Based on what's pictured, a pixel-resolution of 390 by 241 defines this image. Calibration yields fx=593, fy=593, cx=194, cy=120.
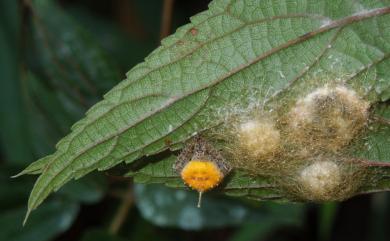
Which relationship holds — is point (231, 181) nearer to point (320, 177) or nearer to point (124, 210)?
point (320, 177)

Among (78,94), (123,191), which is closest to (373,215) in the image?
(123,191)

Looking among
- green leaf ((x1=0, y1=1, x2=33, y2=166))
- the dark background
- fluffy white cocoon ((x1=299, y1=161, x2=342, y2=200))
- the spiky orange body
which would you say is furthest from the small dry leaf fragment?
green leaf ((x1=0, y1=1, x2=33, y2=166))

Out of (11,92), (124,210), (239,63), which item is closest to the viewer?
(239,63)

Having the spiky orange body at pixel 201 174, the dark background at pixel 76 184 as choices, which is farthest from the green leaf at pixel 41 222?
the spiky orange body at pixel 201 174

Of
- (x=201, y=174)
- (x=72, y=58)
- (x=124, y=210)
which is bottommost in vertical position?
(x=201, y=174)

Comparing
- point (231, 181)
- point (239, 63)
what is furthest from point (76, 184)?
point (239, 63)

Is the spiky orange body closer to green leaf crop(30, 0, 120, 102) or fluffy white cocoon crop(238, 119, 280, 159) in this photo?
fluffy white cocoon crop(238, 119, 280, 159)

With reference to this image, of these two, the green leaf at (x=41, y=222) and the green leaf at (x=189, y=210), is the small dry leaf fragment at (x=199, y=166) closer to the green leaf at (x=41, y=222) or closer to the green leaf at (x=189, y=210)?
the green leaf at (x=189, y=210)
